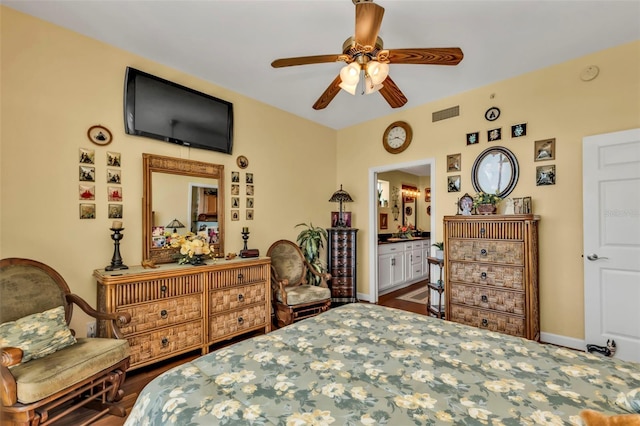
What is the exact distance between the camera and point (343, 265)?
428cm

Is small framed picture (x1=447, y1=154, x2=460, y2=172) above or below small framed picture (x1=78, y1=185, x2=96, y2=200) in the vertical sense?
above

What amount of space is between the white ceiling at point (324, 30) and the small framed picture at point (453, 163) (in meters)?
0.91

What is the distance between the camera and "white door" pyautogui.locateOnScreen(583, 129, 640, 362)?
244cm

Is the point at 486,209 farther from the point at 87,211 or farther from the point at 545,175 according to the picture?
the point at 87,211

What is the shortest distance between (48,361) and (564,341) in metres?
4.25

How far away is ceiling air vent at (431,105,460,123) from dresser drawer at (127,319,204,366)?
368cm

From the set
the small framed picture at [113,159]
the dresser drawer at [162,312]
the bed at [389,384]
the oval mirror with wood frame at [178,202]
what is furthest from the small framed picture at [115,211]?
the bed at [389,384]

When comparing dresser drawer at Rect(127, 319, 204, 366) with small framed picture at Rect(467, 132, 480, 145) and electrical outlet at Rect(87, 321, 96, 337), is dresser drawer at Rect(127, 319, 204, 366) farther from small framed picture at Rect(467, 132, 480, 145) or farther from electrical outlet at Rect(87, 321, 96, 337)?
small framed picture at Rect(467, 132, 480, 145)

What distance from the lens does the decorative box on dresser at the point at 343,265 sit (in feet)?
13.9

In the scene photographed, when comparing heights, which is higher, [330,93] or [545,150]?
[330,93]

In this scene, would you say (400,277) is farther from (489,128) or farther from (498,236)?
(489,128)

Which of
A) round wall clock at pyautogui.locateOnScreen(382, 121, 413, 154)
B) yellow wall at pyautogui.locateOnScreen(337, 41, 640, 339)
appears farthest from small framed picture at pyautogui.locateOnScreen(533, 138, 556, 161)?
round wall clock at pyautogui.locateOnScreen(382, 121, 413, 154)

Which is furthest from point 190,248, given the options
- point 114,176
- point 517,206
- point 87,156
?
point 517,206

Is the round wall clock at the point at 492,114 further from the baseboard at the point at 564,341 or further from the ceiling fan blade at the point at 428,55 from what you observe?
the baseboard at the point at 564,341
